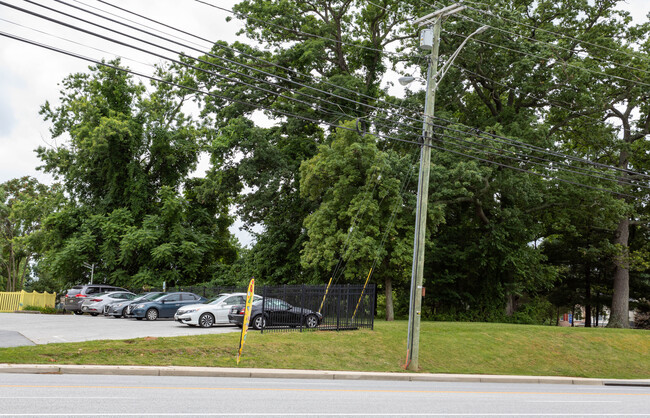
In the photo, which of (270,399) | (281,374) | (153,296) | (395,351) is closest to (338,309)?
(395,351)

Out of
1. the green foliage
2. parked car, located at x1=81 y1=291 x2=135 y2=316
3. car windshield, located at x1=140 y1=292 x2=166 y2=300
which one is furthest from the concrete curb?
the green foliage

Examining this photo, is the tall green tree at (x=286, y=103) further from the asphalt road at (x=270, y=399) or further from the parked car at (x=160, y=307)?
the asphalt road at (x=270, y=399)

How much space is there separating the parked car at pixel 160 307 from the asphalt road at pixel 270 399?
1455 centimetres

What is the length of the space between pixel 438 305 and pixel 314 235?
12.7m

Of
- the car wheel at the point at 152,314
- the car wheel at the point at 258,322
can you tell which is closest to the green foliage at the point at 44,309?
the car wheel at the point at 152,314

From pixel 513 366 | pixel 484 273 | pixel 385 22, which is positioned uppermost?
pixel 385 22

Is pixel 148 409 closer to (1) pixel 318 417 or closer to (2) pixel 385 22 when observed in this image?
(1) pixel 318 417

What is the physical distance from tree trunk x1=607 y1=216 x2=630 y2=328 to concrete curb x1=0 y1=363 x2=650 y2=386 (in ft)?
53.3

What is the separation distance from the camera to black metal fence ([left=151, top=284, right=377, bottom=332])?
1928cm

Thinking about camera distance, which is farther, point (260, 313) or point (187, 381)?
point (260, 313)

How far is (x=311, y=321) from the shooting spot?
65.2 ft

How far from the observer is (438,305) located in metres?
36.8

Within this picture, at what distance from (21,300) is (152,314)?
18.9 metres

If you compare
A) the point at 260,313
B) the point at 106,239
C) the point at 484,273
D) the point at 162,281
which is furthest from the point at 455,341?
the point at 106,239
